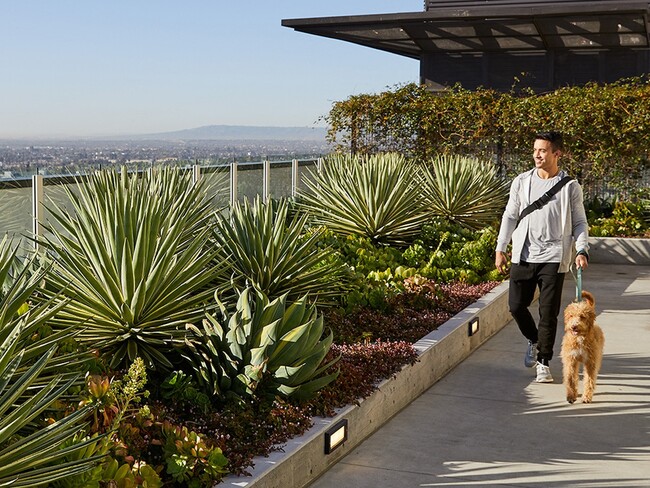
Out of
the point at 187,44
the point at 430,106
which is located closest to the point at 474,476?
the point at 430,106

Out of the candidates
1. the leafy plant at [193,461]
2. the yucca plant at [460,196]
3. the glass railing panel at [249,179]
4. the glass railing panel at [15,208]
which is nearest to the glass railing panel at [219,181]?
the glass railing panel at [249,179]

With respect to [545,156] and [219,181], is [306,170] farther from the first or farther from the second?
[545,156]

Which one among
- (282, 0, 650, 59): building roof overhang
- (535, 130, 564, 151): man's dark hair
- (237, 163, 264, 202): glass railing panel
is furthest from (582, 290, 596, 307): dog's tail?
(282, 0, 650, 59): building roof overhang

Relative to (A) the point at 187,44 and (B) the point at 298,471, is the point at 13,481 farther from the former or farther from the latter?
(A) the point at 187,44

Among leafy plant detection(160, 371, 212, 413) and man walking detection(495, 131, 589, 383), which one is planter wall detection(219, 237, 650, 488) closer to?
leafy plant detection(160, 371, 212, 413)

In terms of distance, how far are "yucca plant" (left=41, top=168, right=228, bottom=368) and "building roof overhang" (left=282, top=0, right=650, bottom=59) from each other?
15241 millimetres

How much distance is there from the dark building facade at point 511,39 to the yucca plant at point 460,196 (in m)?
6.62

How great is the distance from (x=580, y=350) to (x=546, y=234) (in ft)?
3.42

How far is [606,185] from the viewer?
59.7ft

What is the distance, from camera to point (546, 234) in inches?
299

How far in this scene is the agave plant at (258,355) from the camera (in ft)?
17.9

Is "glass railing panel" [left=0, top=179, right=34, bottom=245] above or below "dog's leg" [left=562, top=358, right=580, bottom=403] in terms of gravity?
above

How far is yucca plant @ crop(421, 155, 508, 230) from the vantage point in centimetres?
1391

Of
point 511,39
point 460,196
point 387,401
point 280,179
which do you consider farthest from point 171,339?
point 511,39
